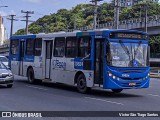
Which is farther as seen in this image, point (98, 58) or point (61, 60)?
point (61, 60)

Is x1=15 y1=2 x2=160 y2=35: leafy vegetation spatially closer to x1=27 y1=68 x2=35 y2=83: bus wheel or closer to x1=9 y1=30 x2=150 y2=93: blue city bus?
x1=27 y1=68 x2=35 y2=83: bus wheel

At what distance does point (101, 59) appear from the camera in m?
17.4

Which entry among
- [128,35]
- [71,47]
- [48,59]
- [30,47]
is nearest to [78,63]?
[71,47]

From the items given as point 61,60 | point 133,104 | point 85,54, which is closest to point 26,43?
point 61,60

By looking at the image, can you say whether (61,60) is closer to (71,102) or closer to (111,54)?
(111,54)

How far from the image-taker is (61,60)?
20.5m

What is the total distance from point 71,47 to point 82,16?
382ft

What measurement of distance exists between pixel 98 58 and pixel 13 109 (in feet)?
19.8

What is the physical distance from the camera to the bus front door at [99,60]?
17.4m

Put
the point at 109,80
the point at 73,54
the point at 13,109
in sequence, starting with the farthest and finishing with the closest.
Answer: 1. the point at 73,54
2. the point at 109,80
3. the point at 13,109

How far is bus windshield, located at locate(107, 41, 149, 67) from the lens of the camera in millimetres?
16969

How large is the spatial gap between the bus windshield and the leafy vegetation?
3219 inches

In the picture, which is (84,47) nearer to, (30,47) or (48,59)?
(48,59)

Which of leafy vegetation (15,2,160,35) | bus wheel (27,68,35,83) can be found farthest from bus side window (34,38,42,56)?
leafy vegetation (15,2,160,35)
